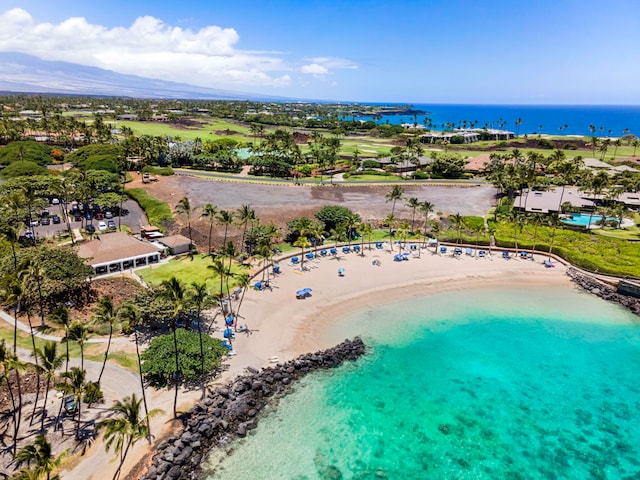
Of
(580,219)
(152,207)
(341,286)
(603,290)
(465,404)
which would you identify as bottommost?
(465,404)

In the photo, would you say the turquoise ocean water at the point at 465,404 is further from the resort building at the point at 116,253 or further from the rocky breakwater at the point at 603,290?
the resort building at the point at 116,253

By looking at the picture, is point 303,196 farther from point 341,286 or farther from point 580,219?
point 580,219

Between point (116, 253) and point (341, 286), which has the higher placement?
point (116, 253)

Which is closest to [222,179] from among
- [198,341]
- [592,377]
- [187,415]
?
[198,341]

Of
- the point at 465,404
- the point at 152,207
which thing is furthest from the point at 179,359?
the point at 152,207

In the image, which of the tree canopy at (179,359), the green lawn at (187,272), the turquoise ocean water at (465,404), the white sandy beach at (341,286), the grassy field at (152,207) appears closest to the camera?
the turquoise ocean water at (465,404)

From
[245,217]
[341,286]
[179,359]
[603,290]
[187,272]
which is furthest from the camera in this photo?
[245,217]

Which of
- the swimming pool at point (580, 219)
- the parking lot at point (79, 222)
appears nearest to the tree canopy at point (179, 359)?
the parking lot at point (79, 222)
